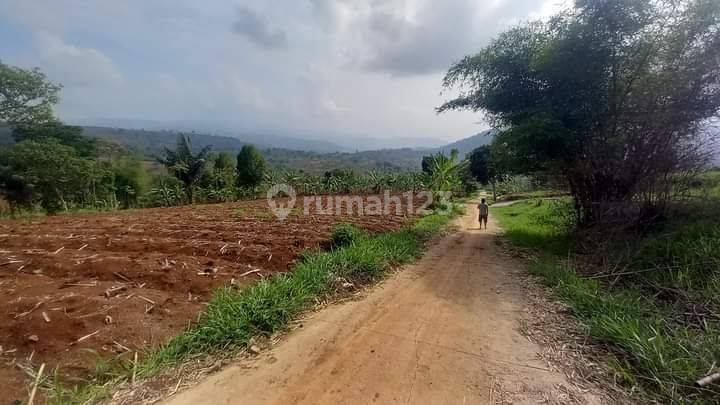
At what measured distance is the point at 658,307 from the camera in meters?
3.71

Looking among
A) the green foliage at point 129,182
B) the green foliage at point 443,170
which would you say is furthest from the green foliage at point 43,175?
the green foliage at point 443,170

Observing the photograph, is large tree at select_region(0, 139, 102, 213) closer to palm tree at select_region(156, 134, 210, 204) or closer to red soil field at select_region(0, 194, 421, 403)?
palm tree at select_region(156, 134, 210, 204)

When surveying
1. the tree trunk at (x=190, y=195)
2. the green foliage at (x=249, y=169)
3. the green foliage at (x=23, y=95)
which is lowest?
the tree trunk at (x=190, y=195)

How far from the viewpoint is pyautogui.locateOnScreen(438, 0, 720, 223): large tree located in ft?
19.0

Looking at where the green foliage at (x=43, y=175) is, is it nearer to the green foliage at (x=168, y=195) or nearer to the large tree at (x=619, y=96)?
the green foliage at (x=168, y=195)

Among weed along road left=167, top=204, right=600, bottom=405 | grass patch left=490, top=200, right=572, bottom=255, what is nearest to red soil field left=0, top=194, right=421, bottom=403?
weed along road left=167, top=204, right=600, bottom=405

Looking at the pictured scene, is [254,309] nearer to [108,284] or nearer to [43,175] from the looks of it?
[108,284]

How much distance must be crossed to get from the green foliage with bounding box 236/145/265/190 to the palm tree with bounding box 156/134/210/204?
260 inches

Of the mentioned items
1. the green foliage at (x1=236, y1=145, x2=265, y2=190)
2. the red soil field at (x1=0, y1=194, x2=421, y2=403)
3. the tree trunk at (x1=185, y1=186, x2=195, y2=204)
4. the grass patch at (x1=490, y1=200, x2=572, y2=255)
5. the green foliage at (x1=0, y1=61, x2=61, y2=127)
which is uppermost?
the green foliage at (x1=0, y1=61, x2=61, y2=127)

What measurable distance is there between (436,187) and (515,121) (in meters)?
8.08

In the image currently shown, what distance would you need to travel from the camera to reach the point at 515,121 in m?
8.35

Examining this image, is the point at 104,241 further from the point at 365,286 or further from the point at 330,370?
the point at 330,370

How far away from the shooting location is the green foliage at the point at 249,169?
31.9 metres

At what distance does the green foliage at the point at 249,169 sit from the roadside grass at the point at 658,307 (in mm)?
30043
